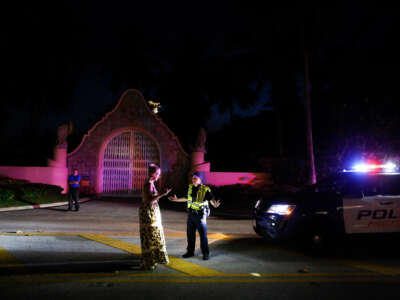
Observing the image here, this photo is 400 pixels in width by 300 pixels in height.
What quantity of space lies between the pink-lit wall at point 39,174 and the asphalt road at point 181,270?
1076 cm

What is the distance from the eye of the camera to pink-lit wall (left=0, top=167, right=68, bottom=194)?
64.8ft

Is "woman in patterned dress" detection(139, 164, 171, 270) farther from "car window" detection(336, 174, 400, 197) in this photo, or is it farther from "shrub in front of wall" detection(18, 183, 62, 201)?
"shrub in front of wall" detection(18, 183, 62, 201)

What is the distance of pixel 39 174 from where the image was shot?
20.2m

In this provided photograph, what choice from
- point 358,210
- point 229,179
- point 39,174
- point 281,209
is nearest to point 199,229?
point 281,209

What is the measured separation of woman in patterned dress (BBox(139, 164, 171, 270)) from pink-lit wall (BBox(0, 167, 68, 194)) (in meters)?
15.9

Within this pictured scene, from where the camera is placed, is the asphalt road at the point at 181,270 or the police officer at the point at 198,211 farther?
the police officer at the point at 198,211

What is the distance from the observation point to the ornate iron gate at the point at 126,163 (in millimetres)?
22359

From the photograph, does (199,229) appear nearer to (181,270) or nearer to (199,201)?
(199,201)

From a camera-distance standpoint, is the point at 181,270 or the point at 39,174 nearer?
the point at 181,270

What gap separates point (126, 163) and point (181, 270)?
16.9 metres

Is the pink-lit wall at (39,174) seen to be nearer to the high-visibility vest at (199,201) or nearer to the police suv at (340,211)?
the high-visibility vest at (199,201)

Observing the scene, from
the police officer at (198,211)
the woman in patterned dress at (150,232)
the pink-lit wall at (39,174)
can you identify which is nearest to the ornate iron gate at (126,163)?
the pink-lit wall at (39,174)

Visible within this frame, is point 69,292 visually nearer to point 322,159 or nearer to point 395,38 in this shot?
point 322,159

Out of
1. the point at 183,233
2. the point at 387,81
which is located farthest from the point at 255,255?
the point at 387,81
